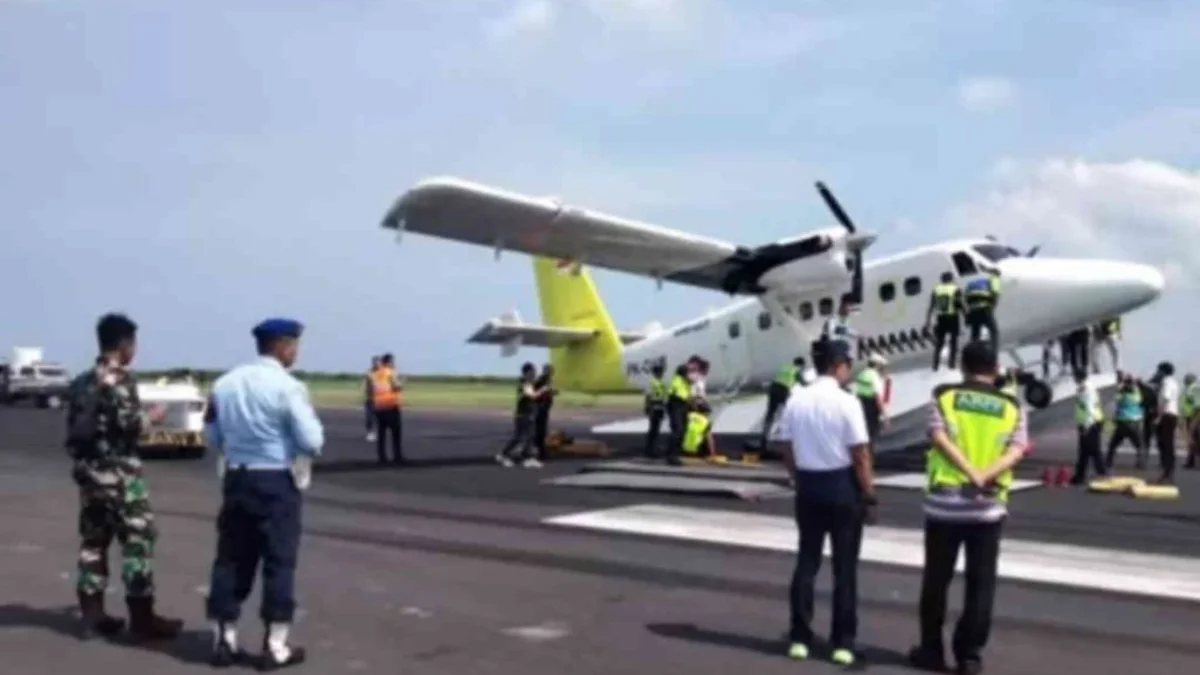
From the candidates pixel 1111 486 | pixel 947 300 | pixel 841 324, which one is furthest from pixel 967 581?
pixel 841 324

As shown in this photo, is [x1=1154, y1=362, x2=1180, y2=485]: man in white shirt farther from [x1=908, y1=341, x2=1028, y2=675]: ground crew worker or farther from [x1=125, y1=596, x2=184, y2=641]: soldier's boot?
[x1=125, y1=596, x2=184, y2=641]: soldier's boot

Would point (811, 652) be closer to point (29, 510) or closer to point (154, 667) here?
point (154, 667)

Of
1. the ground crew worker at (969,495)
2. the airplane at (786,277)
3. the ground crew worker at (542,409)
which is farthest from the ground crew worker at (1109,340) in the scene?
the ground crew worker at (969,495)

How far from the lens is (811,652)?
7797 millimetres

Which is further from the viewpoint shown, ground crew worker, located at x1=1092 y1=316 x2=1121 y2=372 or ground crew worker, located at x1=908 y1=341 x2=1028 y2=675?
ground crew worker, located at x1=1092 y1=316 x2=1121 y2=372

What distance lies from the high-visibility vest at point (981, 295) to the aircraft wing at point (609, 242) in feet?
11.4

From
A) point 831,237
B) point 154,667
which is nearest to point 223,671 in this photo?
point 154,667

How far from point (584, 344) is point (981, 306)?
13262 millimetres

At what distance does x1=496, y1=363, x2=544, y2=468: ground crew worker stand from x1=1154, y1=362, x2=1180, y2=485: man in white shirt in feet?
31.1

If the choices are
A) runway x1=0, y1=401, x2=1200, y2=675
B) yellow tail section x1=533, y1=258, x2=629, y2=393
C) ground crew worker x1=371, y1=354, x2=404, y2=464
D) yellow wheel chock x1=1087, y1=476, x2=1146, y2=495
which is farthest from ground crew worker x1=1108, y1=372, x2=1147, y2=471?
yellow tail section x1=533, y1=258, x2=629, y2=393

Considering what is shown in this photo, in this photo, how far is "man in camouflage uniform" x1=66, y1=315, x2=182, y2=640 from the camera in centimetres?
783

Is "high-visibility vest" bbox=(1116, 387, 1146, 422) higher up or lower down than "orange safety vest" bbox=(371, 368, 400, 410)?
higher up

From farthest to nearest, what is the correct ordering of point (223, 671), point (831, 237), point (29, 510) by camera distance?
point (831, 237), point (29, 510), point (223, 671)

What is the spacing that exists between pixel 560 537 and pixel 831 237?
45.8 feet
